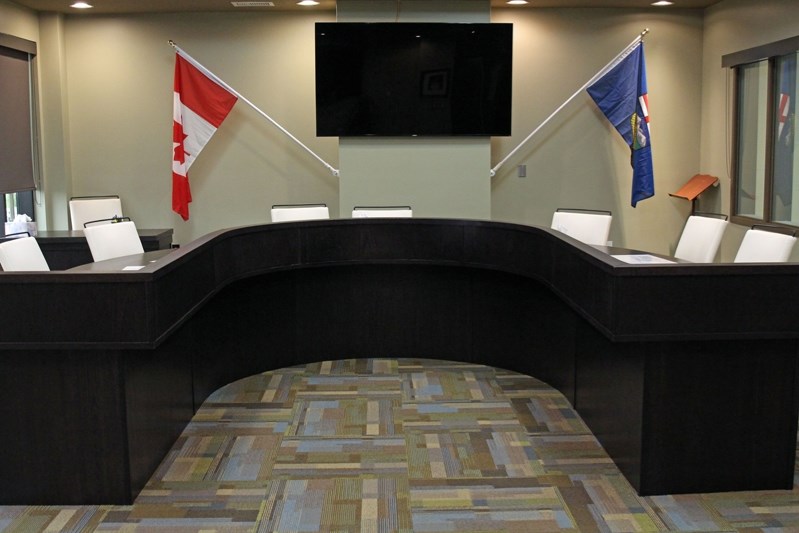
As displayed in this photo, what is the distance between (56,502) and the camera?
3.13m

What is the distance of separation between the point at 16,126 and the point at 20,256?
348cm

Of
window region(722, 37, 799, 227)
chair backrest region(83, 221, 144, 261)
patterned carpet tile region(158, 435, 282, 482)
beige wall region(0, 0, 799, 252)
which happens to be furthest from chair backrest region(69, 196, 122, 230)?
window region(722, 37, 799, 227)

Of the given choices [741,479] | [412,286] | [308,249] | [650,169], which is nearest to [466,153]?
[650,169]

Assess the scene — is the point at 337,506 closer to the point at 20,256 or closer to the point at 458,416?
the point at 458,416

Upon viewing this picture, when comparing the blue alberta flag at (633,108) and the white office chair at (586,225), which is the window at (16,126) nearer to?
the white office chair at (586,225)

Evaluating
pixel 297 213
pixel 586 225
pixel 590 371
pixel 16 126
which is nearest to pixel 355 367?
pixel 297 213

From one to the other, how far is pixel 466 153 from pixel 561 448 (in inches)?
153

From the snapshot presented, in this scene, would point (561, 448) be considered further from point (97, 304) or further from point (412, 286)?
point (97, 304)

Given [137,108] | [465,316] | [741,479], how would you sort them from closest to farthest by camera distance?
[741,479]
[465,316]
[137,108]

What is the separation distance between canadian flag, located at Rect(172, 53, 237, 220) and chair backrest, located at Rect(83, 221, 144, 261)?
2170 millimetres

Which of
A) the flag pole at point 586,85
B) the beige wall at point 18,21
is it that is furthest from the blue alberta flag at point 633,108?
the beige wall at point 18,21

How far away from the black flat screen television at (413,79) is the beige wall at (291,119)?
0.62 m

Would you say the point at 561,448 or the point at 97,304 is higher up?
the point at 97,304

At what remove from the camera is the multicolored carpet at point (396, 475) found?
2.98m
